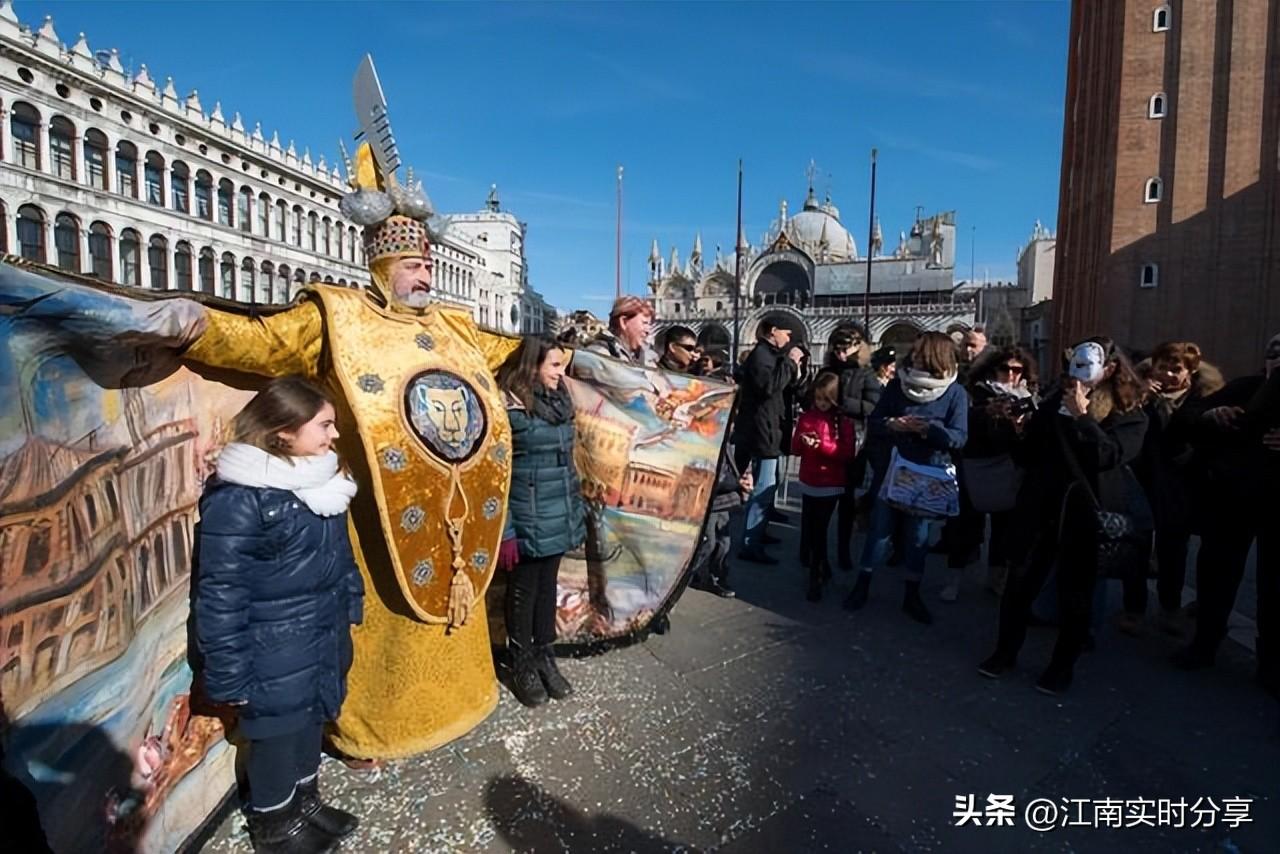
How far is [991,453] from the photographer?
4465 millimetres

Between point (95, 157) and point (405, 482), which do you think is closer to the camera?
point (405, 482)

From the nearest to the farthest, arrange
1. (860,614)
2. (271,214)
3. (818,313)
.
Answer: (860,614)
(271,214)
(818,313)

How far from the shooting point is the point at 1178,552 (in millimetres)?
4215

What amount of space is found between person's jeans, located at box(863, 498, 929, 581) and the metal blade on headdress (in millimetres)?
3532

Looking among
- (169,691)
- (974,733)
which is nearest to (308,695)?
(169,691)

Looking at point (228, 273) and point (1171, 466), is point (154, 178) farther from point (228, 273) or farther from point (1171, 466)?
point (1171, 466)

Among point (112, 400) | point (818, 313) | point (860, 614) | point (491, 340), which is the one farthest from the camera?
point (818, 313)

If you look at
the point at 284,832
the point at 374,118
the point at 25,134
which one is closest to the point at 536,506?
the point at 284,832

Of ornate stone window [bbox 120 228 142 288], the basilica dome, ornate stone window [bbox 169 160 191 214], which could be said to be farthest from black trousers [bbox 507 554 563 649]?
the basilica dome

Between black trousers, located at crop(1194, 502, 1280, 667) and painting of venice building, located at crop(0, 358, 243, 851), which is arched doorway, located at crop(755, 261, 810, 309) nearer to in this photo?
black trousers, located at crop(1194, 502, 1280, 667)

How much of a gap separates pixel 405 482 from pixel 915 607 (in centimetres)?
347

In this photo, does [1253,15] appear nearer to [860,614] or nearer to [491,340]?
[860,614]

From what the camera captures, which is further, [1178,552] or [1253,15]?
[1253,15]

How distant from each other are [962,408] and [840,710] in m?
2.08
